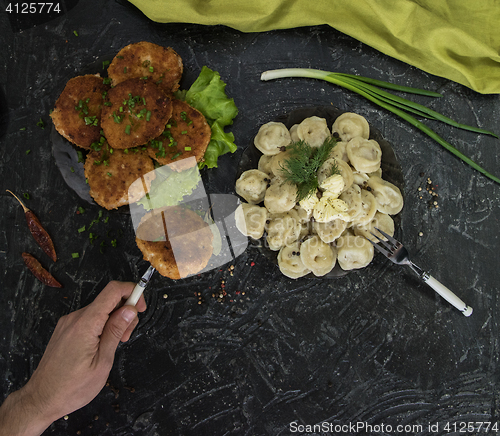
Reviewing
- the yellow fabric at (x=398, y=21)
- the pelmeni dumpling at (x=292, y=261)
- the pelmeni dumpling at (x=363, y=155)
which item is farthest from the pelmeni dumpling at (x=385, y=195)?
the yellow fabric at (x=398, y=21)

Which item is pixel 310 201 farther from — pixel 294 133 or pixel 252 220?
pixel 294 133

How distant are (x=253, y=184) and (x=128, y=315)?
4.58 ft

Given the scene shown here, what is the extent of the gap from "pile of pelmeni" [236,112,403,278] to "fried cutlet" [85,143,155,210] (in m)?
0.79

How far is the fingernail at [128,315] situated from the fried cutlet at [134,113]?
1.26 m

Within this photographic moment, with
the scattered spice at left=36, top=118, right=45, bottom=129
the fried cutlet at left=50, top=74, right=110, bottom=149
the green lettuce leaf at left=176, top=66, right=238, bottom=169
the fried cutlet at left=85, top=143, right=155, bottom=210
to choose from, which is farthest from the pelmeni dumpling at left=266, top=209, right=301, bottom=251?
the scattered spice at left=36, top=118, right=45, bottom=129

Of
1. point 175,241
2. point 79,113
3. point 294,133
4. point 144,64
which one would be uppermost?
point 144,64

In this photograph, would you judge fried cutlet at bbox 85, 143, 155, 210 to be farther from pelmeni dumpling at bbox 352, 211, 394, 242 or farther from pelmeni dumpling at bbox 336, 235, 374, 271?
pelmeni dumpling at bbox 352, 211, 394, 242

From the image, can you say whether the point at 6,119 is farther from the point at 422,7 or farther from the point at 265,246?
the point at 422,7

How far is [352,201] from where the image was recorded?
2.74m

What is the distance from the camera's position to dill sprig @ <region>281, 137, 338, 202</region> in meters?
2.68

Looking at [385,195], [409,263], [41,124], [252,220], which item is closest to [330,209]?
[385,195]

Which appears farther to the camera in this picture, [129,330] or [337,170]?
[129,330]

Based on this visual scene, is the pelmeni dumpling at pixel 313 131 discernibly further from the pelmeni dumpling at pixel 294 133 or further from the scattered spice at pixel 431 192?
the scattered spice at pixel 431 192

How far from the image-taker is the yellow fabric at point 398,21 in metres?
2.97
